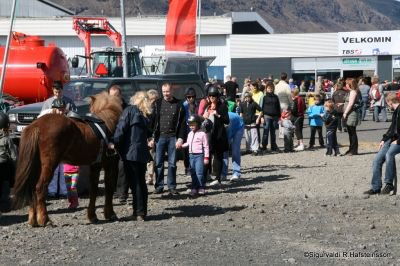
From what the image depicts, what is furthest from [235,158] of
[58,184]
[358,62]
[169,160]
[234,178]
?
[358,62]

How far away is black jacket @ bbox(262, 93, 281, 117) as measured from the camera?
70.5ft

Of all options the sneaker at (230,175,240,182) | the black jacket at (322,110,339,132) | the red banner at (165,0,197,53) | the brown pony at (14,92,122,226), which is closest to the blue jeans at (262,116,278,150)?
the black jacket at (322,110,339,132)

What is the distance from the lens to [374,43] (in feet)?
176

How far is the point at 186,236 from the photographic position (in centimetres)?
1019

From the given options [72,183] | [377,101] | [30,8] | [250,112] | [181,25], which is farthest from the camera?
[30,8]

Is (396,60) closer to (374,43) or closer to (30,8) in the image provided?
(374,43)

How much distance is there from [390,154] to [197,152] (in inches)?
125

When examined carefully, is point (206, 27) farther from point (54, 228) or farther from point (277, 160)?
point (54, 228)

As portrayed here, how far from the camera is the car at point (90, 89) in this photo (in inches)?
651

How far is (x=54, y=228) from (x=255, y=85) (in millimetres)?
12816

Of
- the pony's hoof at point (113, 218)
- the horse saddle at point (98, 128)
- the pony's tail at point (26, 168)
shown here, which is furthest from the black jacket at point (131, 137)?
the pony's tail at point (26, 168)

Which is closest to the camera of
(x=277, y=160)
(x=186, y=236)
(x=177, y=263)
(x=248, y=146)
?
(x=177, y=263)

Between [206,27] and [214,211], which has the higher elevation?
[206,27]

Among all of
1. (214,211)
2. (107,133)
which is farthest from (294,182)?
(107,133)
